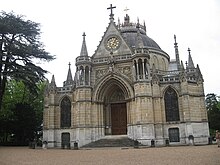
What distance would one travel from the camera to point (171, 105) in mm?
30781

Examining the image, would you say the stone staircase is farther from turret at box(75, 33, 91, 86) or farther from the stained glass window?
turret at box(75, 33, 91, 86)

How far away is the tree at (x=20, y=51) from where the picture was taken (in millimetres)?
25016

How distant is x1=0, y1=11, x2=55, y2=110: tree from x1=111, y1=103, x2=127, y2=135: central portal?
1083cm

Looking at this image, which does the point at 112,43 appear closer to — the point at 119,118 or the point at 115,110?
the point at 115,110

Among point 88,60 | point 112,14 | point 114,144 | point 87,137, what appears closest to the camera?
point 114,144

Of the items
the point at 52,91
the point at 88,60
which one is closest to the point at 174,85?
the point at 88,60

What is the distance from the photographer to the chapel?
2962 centimetres

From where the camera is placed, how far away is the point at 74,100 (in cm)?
3309

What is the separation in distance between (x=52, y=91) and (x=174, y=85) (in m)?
14.9

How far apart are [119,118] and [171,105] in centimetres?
647

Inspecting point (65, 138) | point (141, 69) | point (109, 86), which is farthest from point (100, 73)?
point (65, 138)

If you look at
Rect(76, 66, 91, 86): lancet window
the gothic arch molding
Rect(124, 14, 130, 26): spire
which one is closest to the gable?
Rect(76, 66, 91, 86): lancet window

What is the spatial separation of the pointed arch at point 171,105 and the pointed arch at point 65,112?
11.8m

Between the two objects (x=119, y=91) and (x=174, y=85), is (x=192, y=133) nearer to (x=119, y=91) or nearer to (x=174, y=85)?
(x=174, y=85)
